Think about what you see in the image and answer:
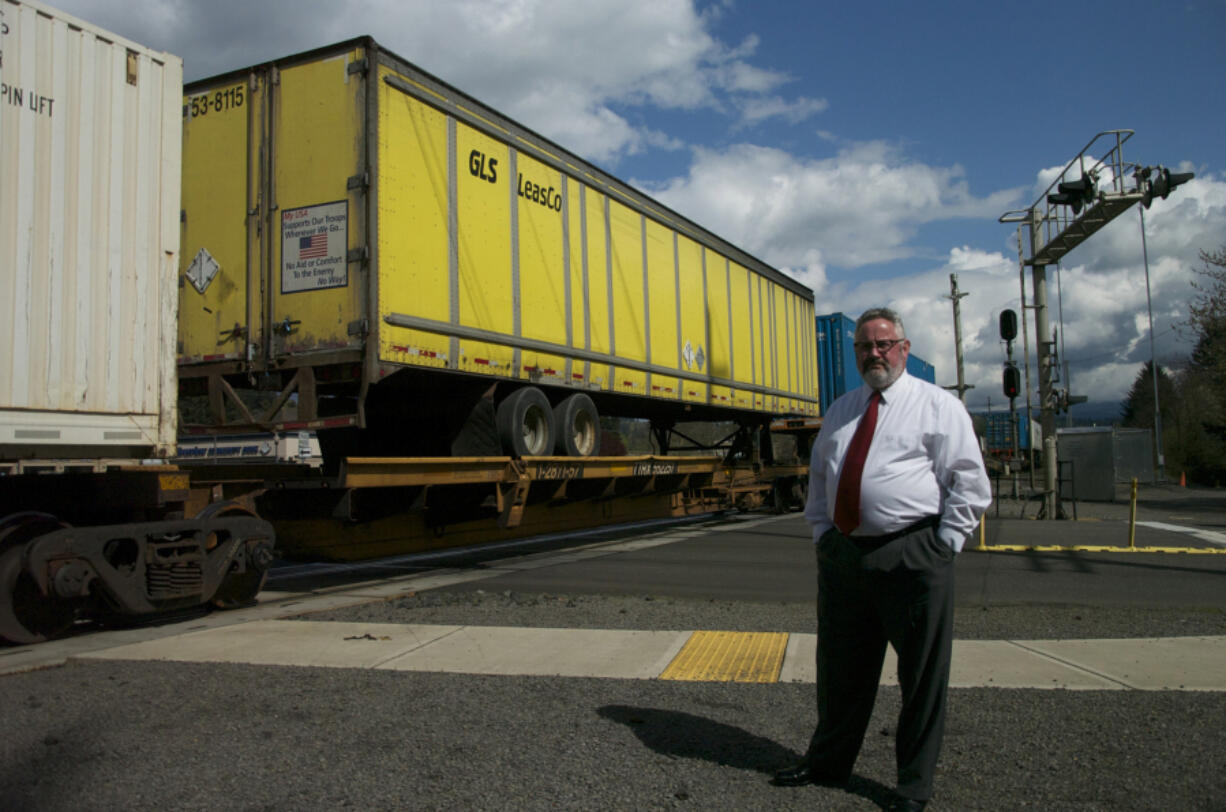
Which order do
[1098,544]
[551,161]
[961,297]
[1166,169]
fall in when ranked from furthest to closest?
[961,297]
[1166,169]
[1098,544]
[551,161]

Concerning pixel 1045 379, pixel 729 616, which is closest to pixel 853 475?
pixel 729 616

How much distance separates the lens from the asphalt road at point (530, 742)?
3.41 m

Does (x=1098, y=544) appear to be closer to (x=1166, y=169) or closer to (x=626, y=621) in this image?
(x=1166, y=169)

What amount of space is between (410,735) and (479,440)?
5.68 m

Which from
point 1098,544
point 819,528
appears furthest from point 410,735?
point 1098,544

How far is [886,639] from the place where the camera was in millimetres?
3471

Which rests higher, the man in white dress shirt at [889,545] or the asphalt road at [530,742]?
the man in white dress shirt at [889,545]

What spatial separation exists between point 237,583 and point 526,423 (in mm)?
3681

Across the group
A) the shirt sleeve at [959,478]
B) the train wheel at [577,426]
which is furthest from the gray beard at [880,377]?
the train wheel at [577,426]

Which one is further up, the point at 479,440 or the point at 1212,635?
the point at 479,440

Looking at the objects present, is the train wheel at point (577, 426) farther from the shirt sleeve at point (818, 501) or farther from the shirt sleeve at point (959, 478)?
the shirt sleeve at point (959, 478)

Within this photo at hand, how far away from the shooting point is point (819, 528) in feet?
11.6

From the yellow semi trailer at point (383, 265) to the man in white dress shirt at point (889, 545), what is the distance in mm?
5239

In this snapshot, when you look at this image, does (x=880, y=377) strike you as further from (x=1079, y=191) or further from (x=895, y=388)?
(x=1079, y=191)
